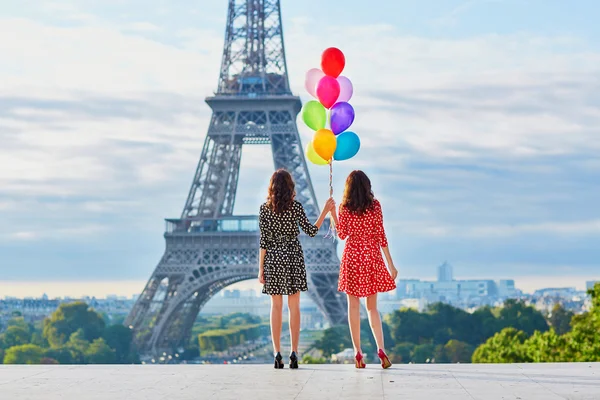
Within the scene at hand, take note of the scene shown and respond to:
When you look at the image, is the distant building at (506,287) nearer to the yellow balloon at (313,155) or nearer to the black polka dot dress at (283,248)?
the yellow balloon at (313,155)

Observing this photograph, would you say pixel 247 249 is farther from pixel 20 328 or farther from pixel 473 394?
pixel 473 394

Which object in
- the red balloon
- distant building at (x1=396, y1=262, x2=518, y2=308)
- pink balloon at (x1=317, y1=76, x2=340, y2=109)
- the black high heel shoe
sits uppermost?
distant building at (x1=396, y1=262, x2=518, y2=308)

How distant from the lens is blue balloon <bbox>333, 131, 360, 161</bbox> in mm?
12531

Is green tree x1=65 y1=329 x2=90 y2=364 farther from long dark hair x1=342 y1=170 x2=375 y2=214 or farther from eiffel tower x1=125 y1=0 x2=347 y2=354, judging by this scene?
long dark hair x1=342 y1=170 x2=375 y2=214

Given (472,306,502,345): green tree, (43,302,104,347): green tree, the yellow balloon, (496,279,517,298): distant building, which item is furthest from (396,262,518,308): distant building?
the yellow balloon

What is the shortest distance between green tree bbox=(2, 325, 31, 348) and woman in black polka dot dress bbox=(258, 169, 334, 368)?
50.9 m

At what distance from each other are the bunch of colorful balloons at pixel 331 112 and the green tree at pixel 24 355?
4086cm

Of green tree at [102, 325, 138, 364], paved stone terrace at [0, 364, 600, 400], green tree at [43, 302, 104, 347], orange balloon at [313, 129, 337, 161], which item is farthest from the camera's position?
green tree at [43, 302, 104, 347]

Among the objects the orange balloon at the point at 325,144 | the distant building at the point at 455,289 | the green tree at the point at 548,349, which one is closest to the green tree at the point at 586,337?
the green tree at the point at 548,349

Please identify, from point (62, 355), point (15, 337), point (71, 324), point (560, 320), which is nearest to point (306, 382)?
point (62, 355)

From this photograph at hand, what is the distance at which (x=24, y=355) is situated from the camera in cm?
5181

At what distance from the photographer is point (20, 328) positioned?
208 ft

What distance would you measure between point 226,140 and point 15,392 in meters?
39.9

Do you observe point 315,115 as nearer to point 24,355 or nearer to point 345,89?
point 345,89
